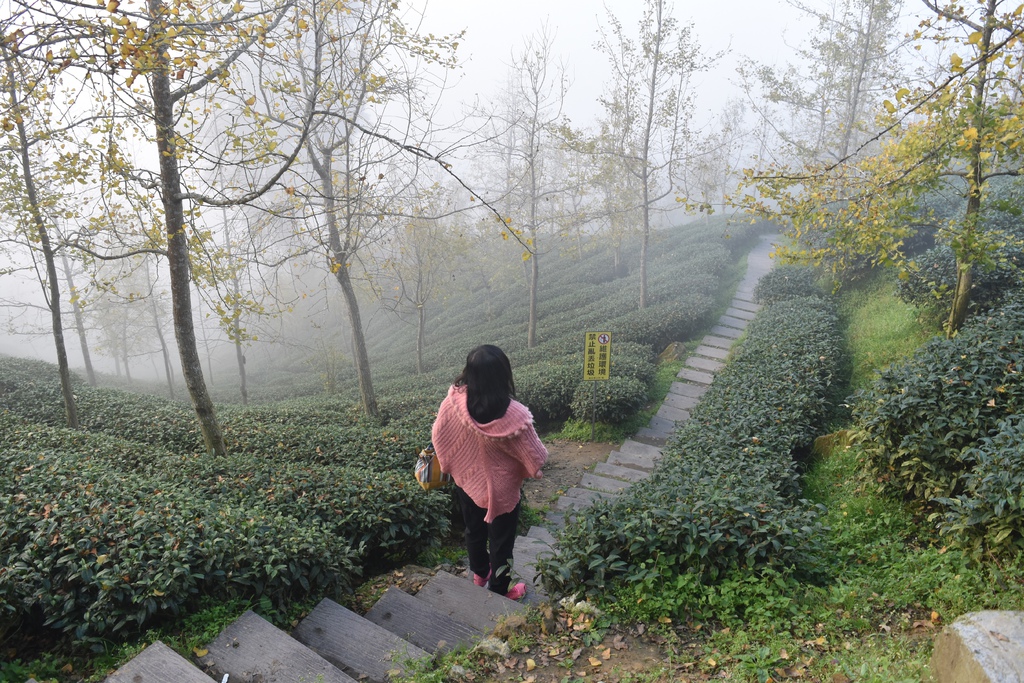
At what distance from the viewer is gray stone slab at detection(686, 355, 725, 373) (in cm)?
1102

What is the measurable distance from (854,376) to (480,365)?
6.72 m

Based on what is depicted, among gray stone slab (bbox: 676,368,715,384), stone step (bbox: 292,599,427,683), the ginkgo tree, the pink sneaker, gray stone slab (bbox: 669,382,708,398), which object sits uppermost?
the ginkgo tree

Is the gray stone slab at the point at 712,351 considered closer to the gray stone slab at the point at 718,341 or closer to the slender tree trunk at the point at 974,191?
the gray stone slab at the point at 718,341

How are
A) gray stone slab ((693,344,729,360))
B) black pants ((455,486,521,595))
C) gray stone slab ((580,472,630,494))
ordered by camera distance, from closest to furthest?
black pants ((455,486,521,595)) → gray stone slab ((580,472,630,494)) → gray stone slab ((693,344,729,360))

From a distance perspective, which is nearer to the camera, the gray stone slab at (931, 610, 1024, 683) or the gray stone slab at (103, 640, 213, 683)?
the gray stone slab at (931, 610, 1024, 683)

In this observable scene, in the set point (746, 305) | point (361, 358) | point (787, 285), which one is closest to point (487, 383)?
point (361, 358)

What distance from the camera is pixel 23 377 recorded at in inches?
428

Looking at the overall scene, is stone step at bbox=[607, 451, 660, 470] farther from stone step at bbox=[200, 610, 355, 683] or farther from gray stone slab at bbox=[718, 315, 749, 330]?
gray stone slab at bbox=[718, 315, 749, 330]

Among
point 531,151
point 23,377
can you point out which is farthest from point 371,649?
point 531,151

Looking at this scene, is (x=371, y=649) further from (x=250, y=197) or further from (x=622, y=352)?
(x=622, y=352)

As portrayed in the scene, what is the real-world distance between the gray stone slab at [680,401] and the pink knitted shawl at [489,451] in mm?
6525

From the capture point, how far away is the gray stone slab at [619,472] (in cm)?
740

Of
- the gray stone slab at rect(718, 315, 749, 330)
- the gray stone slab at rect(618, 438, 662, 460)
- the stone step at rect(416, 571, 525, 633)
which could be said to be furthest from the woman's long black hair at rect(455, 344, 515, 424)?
Answer: the gray stone slab at rect(718, 315, 749, 330)

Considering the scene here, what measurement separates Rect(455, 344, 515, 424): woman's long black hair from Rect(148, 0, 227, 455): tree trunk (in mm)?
3525
